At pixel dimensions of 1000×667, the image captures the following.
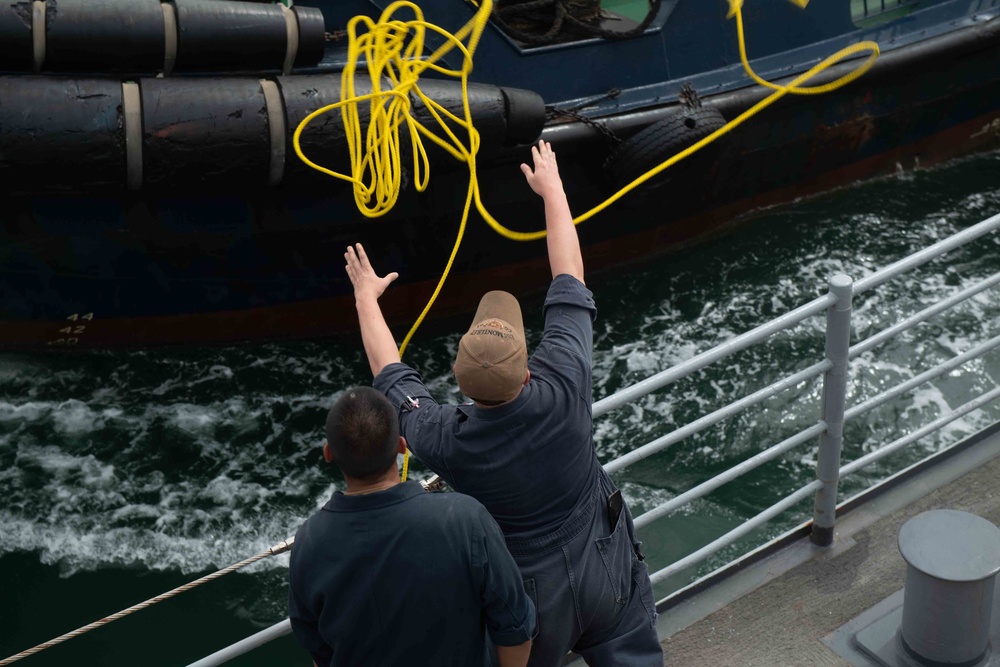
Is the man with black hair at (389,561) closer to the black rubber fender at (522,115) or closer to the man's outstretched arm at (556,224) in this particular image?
the man's outstretched arm at (556,224)

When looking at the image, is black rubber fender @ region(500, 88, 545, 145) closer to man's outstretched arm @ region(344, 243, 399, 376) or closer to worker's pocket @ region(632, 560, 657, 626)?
man's outstretched arm @ region(344, 243, 399, 376)

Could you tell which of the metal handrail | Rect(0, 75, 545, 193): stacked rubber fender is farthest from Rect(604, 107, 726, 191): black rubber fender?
the metal handrail

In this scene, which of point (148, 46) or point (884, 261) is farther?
point (884, 261)

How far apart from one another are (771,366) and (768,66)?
1.91 m

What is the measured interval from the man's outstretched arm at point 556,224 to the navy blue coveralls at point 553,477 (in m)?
0.09

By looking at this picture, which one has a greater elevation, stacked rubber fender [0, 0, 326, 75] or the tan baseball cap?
stacked rubber fender [0, 0, 326, 75]

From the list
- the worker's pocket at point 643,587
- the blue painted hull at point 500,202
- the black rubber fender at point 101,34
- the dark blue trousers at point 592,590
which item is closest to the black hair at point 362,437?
the dark blue trousers at point 592,590

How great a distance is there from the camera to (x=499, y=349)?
5.89 feet

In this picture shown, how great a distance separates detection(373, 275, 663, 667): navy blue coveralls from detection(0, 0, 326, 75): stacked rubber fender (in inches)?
127

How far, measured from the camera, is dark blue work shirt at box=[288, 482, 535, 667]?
1689 mm

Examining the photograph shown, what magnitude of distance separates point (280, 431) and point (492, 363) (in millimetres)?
Answer: 3904

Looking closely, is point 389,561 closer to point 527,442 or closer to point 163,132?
point 527,442

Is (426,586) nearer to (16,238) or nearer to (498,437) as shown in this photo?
(498,437)

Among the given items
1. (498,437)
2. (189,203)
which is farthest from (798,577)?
(189,203)
